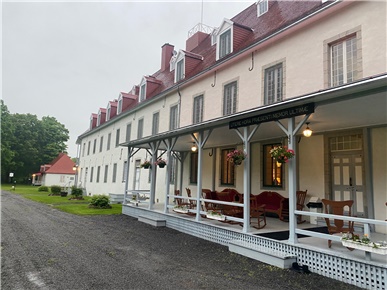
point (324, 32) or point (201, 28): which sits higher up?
point (201, 28)

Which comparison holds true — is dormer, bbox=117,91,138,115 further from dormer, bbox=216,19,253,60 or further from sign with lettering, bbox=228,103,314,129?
sign with lettering, bbox=228,103,314,129

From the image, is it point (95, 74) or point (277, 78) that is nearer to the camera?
point (277, 78)

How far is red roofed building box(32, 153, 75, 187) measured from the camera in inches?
1759

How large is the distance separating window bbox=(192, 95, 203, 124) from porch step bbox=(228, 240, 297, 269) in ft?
24.5

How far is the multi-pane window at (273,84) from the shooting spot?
29.8 feet

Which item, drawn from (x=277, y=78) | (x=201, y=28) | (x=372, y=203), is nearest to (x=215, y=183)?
(x=277, y=78)

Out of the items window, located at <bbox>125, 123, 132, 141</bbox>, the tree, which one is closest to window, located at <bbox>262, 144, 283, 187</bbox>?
window, located at <bbox>125, 123, 132, 141</bbox>

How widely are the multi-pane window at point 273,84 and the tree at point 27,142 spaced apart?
1808 inches

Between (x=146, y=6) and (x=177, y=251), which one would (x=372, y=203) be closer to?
(x=177, y=251)

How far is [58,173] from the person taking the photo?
45.6 meters

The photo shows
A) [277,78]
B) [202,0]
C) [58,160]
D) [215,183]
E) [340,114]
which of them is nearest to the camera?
[340,114]

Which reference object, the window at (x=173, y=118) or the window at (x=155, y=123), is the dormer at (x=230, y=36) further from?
the window at (x=155, y=123)

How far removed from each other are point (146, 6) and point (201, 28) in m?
8.48

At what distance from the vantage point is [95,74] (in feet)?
219
